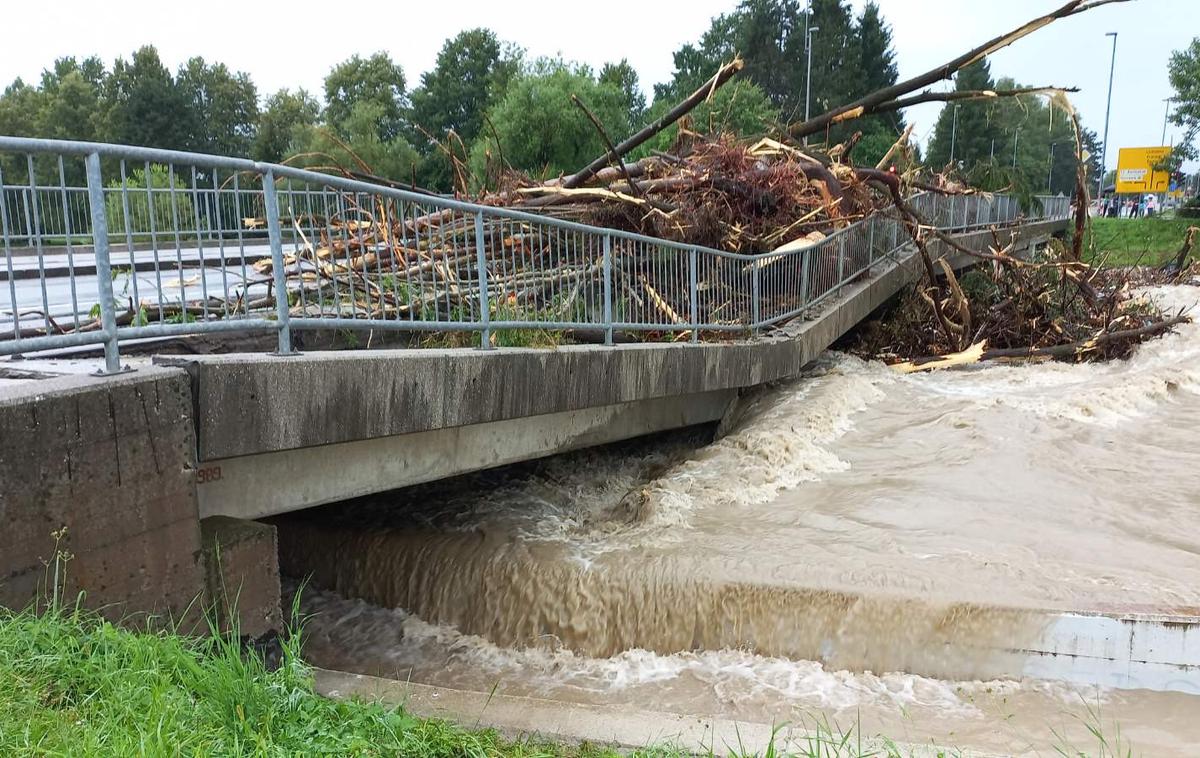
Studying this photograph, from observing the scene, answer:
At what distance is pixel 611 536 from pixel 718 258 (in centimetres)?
389

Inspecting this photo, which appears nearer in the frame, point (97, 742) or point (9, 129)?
point (97, 742)

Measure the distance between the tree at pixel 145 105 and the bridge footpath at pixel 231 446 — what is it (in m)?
63.9

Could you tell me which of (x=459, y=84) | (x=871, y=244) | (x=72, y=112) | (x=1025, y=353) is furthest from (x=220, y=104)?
(x=1025, y=353)

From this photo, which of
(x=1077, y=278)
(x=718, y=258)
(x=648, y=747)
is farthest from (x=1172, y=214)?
(x=648, y=747)

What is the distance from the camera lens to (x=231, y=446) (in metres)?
4.30

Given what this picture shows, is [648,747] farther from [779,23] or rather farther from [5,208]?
[779,23]

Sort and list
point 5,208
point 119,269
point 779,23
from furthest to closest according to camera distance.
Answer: point 779,23, point 119,269, point 5,208

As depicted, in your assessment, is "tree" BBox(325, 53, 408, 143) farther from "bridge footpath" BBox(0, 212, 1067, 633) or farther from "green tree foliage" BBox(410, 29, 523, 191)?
"bridge footpath" BBox(0, 212, 1067, 633)

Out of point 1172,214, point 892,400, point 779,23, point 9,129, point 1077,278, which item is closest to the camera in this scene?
point 892,400

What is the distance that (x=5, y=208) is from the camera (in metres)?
3.57

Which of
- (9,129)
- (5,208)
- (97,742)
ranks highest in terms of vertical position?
(9,129)

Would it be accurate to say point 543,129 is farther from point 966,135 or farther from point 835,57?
point 966,135

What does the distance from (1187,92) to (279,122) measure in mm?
60216

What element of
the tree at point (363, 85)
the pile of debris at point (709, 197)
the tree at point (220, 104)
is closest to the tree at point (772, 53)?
the tree at point (363, 85)
